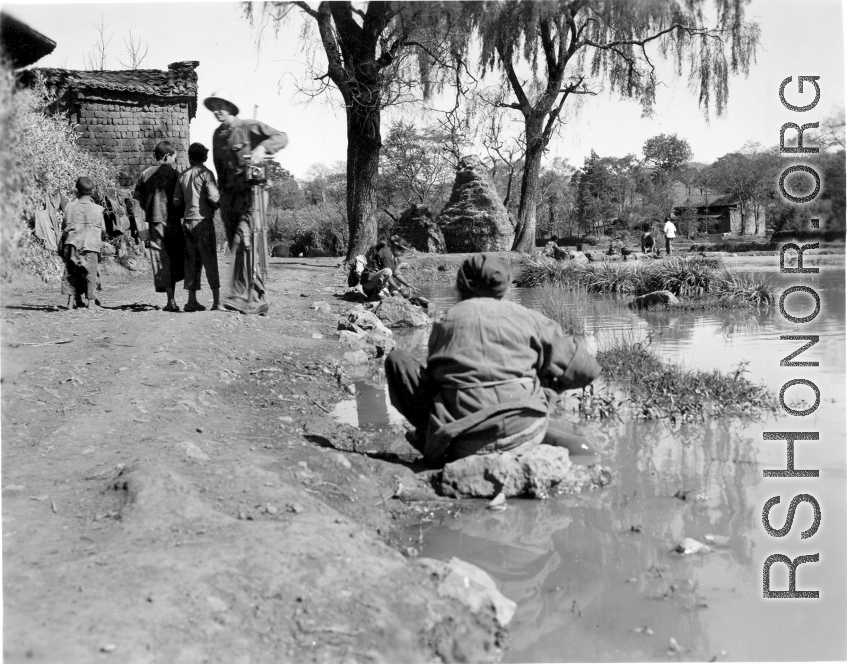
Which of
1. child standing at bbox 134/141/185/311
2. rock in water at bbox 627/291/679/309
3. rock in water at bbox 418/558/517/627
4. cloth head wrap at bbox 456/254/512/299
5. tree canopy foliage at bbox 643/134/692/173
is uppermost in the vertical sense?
tree canopy foliage at bbox 643/134/692/173

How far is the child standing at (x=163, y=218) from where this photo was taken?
936 cm

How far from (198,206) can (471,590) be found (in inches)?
276

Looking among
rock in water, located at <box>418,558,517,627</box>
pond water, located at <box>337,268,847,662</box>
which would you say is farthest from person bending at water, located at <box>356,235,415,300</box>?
rock in water, located at <box>418,558,517,627</box>

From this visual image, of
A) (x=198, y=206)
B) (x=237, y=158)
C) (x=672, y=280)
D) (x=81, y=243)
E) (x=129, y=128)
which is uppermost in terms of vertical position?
(x=129, y=128)

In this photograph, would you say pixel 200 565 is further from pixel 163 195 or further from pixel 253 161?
pixel 163 195

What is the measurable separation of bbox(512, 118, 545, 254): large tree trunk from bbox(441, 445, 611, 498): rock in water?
2013 centimetres

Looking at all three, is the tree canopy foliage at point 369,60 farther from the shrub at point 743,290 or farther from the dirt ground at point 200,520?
the dirt ground at point 200,520

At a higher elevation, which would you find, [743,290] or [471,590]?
[743,290]

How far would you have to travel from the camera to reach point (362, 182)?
19.6 meters

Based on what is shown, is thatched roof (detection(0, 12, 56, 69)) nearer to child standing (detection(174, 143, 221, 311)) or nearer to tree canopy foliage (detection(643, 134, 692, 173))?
child standing (detection(174, 143, 221, 311))

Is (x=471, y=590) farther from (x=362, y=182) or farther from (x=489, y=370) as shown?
(x=362, y=182)

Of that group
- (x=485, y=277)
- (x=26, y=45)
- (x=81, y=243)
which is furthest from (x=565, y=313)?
(x=26, y=45)

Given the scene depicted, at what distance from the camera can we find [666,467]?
5.30 metres

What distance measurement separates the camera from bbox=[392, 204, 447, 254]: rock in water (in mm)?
24812
